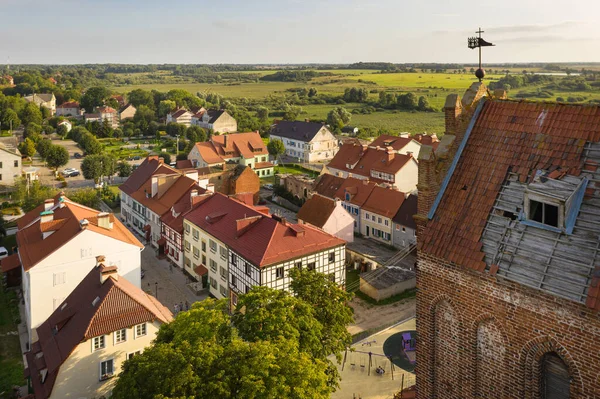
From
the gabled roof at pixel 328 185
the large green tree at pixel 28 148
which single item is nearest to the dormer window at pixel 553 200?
the gabled roof at pixel 328 185

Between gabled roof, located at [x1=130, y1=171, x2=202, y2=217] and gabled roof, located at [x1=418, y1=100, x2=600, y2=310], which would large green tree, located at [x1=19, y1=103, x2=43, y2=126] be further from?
gabled roof, located at [x1=418, y1=100, x2=600, y2=310]

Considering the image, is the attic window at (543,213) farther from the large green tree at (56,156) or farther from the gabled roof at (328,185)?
the large green tree at (56,156)

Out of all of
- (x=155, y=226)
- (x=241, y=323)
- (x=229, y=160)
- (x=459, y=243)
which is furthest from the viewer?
(x=229, y=160)

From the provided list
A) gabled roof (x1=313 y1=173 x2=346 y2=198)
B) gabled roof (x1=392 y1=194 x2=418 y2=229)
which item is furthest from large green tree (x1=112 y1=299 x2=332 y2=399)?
gabled roof (x1=313 y1=173 x2=346 y2=198)

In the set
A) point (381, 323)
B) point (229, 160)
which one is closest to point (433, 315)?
point (381, 323)

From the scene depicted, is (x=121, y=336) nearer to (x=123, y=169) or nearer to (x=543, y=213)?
(x=543, y=213)

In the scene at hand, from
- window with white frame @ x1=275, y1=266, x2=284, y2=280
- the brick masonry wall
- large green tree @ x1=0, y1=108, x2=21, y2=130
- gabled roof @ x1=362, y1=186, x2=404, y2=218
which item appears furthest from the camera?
large green tree @ x1=0, y1=108, x2=21, y2=130

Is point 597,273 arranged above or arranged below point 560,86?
below

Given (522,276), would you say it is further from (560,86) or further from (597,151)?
(560,86)
